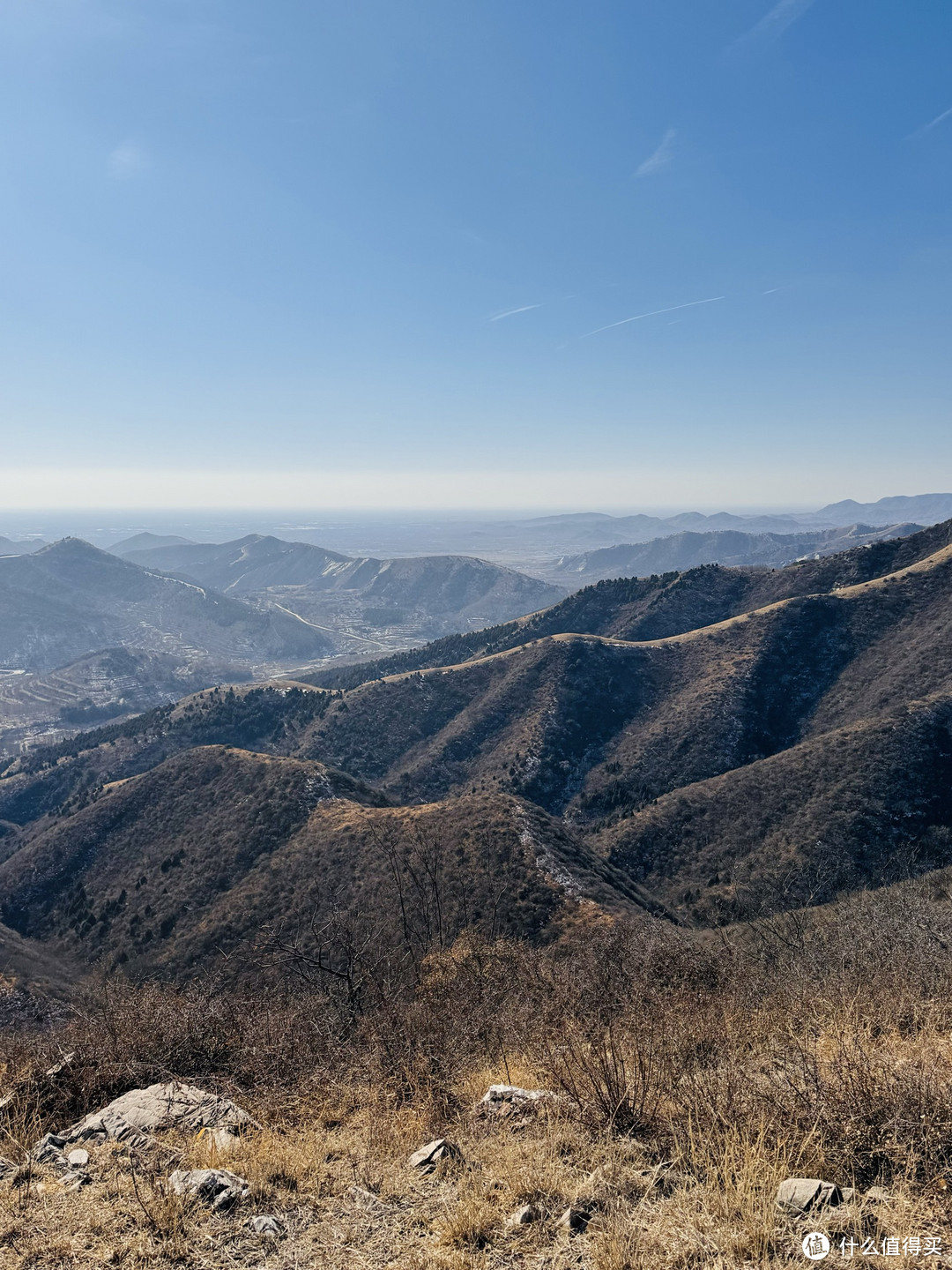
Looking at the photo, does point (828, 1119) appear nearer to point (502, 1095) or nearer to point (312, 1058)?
point (502, 1095)

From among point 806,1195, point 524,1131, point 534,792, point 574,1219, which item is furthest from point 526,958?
point 534,792

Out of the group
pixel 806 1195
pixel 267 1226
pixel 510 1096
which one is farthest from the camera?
pixel 510 1096

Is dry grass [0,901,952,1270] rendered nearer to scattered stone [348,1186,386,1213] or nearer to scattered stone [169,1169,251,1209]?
scattered stone [348,1186,386,1213]

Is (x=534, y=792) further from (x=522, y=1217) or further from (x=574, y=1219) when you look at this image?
(x=574, y=1219)

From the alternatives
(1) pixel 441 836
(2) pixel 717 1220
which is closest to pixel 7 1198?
(2) pixel 717 1220

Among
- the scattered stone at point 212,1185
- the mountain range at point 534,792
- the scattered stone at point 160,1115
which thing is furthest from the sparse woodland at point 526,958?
the mountain range at point 534,792

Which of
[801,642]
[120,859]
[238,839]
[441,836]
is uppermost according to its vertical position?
[801,642]
